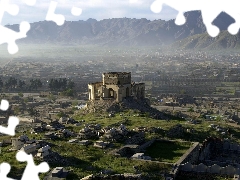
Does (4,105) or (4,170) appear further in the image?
(4,105)

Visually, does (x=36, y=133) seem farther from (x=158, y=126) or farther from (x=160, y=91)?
(x=160, y=91)

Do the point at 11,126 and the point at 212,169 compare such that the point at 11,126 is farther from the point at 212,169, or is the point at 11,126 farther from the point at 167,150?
the point at 212,169

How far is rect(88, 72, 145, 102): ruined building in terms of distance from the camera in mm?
44825

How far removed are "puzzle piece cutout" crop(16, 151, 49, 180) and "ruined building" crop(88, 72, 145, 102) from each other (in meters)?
21.5

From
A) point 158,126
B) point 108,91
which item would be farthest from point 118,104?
point 158,126

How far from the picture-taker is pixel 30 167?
2238 centimetres

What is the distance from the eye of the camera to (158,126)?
3497 cm

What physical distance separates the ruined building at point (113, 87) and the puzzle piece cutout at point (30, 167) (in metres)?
21.5

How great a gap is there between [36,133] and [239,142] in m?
19.9

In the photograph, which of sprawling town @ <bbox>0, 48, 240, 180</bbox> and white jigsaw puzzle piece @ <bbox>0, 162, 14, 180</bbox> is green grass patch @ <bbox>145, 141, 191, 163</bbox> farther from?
white jigsaw puzzle piece @ <bbox>0, 162, 14, 180</bbox>

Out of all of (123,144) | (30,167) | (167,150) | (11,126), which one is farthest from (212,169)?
(11,126)

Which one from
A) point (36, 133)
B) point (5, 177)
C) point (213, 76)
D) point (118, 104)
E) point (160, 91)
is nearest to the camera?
point (5, 177)

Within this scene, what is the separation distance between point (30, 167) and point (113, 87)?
23715mm

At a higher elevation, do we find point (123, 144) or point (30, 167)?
point (123, 144)
